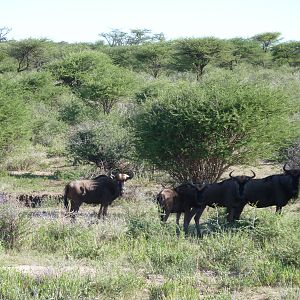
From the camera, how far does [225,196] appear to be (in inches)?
432

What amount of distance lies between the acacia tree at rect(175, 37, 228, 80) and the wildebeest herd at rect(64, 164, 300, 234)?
29.5 m

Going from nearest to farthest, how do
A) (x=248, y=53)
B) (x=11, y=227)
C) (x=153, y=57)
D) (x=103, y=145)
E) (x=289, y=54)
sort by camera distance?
(x=11, y=227) → (x=103, y=145) → (x=153, y=57) → (x=248, y=53) → (x=289, y=54)

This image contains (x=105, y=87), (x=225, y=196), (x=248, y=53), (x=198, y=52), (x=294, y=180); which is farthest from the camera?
(x=248, y=53)

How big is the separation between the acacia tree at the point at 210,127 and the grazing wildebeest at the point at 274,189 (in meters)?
2.60

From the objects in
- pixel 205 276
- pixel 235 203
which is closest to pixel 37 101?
pixel 235 203

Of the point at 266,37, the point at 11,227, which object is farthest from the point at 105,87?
the point at 266,37

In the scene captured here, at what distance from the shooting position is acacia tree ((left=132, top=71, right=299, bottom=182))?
45.2 ft

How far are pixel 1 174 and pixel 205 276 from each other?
12987mm

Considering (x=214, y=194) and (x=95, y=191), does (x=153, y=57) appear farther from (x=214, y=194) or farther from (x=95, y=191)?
(x=214, y=194)

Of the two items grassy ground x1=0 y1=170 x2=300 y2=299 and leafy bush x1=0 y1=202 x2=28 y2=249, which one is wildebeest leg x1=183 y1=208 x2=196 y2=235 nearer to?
grassy ground x1=0 y1=170 x2=300 y2=299

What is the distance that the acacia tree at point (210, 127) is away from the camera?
13789mm

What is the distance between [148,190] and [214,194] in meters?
5.24

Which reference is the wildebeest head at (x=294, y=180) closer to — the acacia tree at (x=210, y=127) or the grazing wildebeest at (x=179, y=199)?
the grazing wildebeest at (x=179, y=199)

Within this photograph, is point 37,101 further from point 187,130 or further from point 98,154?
point 187,130
